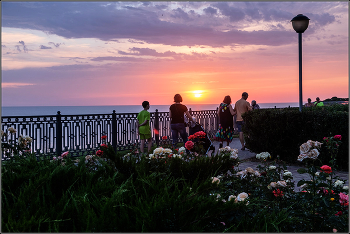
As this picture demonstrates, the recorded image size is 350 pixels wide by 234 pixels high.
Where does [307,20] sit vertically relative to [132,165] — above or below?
above

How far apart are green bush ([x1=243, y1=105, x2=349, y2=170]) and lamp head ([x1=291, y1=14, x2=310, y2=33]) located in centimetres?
280

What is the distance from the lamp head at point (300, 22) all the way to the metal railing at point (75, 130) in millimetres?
6516

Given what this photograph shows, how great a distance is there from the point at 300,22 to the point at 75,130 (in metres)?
8.68

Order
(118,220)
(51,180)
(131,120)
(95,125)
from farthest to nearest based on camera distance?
(131,120) → (95,125) → (51,180) → (118,220)

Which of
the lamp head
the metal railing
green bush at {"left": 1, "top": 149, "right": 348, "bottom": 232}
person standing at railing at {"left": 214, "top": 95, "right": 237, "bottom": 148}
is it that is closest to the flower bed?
green bush at {"left": 1, "top": 149, "right": 348, "bottom": 232}

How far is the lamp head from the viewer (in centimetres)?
967

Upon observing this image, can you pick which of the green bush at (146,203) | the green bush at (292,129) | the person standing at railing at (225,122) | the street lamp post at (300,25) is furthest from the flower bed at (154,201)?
the street lamp post at (300,25)

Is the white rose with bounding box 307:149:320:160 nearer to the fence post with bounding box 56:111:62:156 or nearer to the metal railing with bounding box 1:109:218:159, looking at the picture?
the metal railing with bounding box 1:109:218:159

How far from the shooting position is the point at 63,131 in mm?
10680

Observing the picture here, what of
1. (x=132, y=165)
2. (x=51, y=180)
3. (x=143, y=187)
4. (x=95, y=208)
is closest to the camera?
(x=95, y=208)

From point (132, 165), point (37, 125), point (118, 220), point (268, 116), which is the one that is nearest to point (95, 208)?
point (118, 220)

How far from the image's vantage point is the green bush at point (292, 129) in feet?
25.4

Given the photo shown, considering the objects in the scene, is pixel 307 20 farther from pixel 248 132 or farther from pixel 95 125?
pixel 95 125

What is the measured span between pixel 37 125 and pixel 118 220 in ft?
29.8
